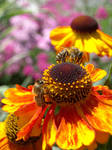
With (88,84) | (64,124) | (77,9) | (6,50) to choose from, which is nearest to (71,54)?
(88,84)

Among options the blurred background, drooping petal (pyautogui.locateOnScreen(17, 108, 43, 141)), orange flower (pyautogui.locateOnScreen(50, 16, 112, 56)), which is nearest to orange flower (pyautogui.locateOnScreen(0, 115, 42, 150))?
drooping petal (pyautogui.locateOnScreen(17, 108, 43, 141))

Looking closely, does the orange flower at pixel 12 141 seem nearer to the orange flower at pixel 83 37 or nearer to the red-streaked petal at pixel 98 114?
the red-streaked petal at pixel 98 114

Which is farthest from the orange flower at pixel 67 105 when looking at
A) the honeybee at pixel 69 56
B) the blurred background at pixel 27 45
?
the blurred background at pixel 27 45

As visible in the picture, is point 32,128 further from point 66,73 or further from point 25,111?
point 66,73

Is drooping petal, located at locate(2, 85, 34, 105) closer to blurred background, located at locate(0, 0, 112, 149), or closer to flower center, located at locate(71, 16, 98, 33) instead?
flower center, located at locate(71, 16, 98, 33)

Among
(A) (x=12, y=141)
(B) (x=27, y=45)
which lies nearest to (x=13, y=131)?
(A) (x=12, y=141)

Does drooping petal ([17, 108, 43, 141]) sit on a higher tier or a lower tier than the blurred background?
lower
